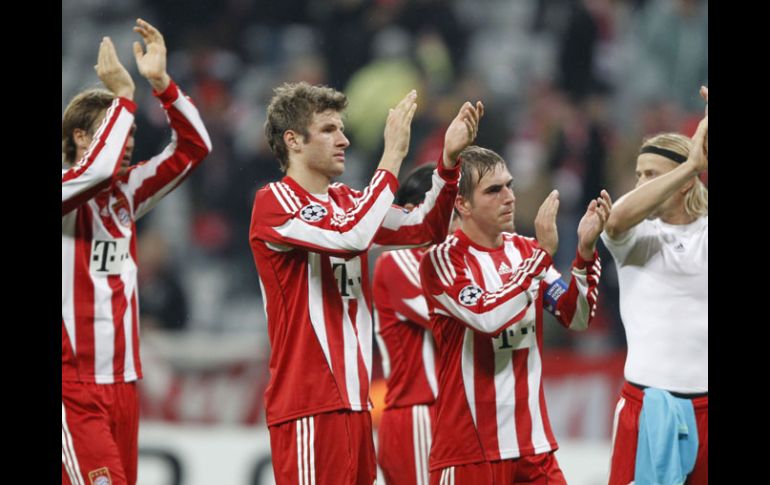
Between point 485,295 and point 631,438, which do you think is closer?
point 485,295

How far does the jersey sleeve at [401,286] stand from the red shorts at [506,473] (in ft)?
3.19

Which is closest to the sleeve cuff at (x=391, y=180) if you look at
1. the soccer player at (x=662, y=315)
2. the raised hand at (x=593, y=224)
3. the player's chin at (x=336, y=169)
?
the player's chin at (x=336, y=169)

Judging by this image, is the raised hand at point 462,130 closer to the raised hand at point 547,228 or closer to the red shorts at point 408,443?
the raised hand at point 547,228

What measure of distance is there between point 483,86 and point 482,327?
466cm

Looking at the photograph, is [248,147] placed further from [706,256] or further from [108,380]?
[706,256]

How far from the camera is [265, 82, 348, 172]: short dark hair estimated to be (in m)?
4.02

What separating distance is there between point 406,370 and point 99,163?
70.1 inches

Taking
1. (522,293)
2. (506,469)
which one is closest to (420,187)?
(522,293)

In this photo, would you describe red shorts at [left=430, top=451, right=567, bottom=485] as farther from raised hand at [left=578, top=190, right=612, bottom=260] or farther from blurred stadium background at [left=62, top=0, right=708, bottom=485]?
blurred stadium background at [left=62, top=0, right=708, bottom=485]

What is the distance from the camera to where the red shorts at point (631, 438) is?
13.1ft

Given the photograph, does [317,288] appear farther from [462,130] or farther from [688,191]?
[688,191]

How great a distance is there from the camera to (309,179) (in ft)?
13.1

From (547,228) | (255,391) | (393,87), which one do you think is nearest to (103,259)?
(547,228)

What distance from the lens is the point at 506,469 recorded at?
3965mm
